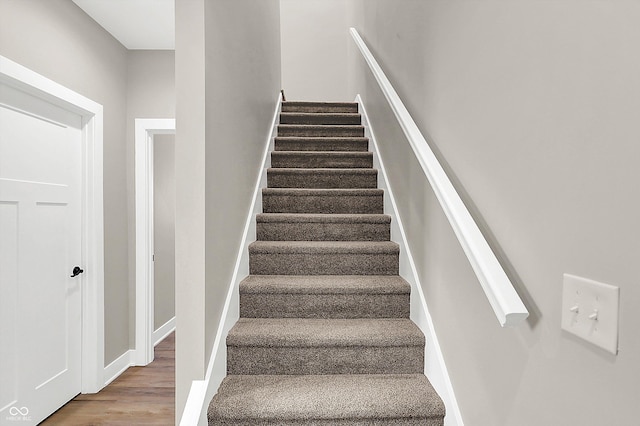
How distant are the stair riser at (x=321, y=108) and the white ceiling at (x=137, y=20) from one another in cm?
126

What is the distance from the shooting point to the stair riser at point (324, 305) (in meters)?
1.78

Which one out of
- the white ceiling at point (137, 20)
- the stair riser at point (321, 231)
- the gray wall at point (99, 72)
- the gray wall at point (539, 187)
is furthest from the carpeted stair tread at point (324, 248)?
the white ceiling at point (137, 20)

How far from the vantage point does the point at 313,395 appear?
135 centimetres

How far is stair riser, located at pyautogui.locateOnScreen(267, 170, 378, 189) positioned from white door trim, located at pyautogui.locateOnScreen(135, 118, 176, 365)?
1069 mm

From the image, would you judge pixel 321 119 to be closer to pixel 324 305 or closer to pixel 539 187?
pixel 324 305

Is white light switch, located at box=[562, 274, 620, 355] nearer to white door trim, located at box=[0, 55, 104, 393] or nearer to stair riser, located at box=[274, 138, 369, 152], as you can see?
stair riser, located at box=[274, 138, 369, 152]

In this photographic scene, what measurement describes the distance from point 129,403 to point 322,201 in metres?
1.85

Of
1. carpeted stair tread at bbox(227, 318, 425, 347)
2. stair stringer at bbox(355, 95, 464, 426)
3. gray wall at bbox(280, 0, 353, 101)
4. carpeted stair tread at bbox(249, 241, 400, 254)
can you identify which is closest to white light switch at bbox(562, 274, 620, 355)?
stair stringer at bbox(355, 95, 464, 426)

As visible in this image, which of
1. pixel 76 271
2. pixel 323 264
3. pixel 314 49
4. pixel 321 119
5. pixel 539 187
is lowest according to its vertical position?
pixel 76 271

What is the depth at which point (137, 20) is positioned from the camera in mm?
2662

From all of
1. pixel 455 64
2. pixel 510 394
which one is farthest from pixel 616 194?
pixel 455 64

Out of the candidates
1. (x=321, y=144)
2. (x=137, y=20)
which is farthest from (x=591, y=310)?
(x=137, y=20)

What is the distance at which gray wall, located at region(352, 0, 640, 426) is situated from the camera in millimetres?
621

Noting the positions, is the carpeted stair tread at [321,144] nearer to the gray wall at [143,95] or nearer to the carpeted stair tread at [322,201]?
the carpeted stair tread at [322,201]
